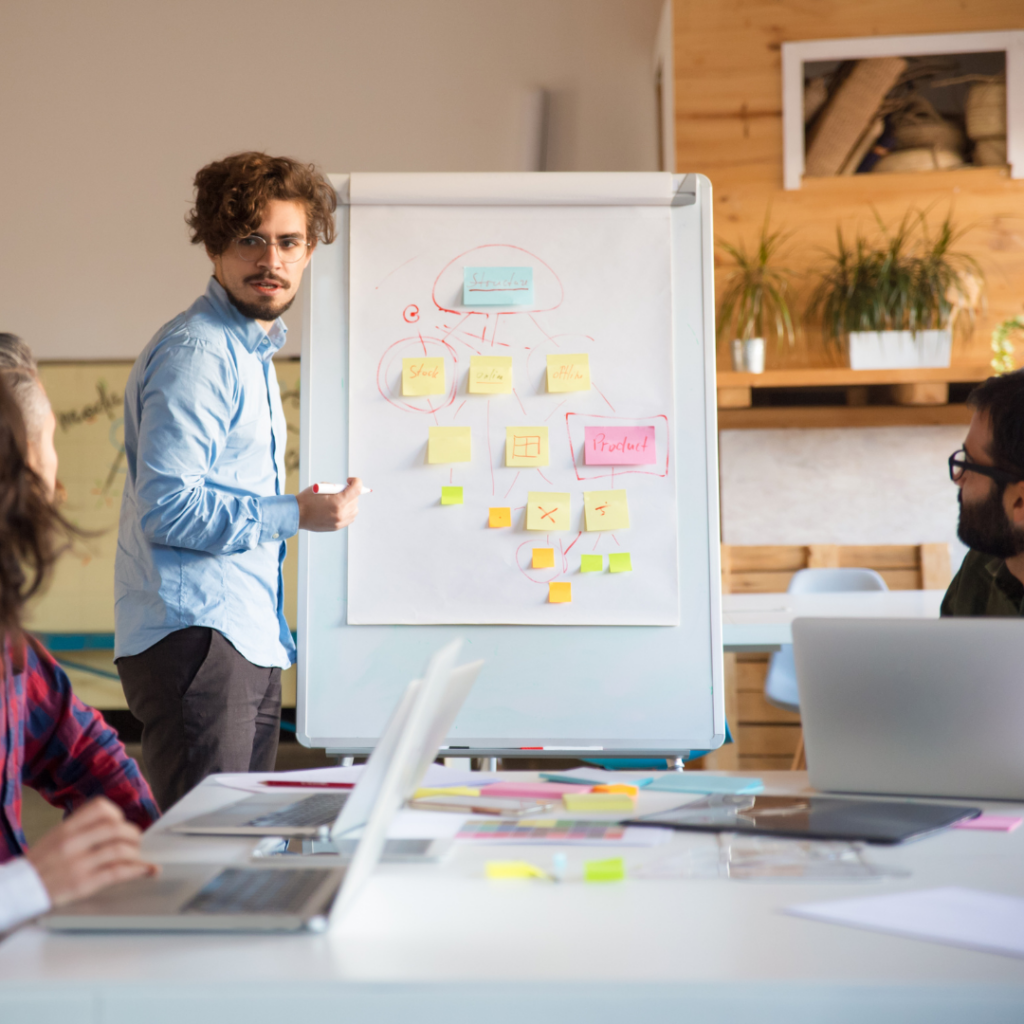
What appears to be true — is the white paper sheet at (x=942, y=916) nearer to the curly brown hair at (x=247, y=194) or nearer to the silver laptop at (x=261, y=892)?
the silver laptop at (x=261, y=892)

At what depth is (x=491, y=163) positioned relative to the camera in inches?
181

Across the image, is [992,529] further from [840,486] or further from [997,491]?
[840,486]

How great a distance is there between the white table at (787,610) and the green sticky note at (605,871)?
160cm

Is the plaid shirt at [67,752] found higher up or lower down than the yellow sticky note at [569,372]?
lower down

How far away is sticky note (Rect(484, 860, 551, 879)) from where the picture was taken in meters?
0.96

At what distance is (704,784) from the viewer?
54.0 inches

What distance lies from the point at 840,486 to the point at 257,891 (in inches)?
149

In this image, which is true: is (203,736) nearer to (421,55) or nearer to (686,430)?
(686,430)

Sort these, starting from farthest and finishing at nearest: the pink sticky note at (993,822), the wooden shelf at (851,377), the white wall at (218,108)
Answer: the white wall at (218,108), the wooden shelf at (851,377), the pink sticky note at (993,822)

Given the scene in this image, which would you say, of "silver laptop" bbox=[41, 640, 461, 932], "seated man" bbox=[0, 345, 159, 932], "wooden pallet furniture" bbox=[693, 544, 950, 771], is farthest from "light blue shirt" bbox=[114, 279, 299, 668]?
"wooden pallet furniture" bbox=[693, 544, 950, 771]

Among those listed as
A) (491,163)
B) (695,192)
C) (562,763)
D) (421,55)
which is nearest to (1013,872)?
(695,192)

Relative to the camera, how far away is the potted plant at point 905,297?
4.08 m

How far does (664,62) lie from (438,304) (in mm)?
2837

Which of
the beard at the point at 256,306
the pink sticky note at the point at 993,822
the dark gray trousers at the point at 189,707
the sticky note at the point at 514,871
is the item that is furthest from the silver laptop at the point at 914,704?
the beard at the point at 256,306
